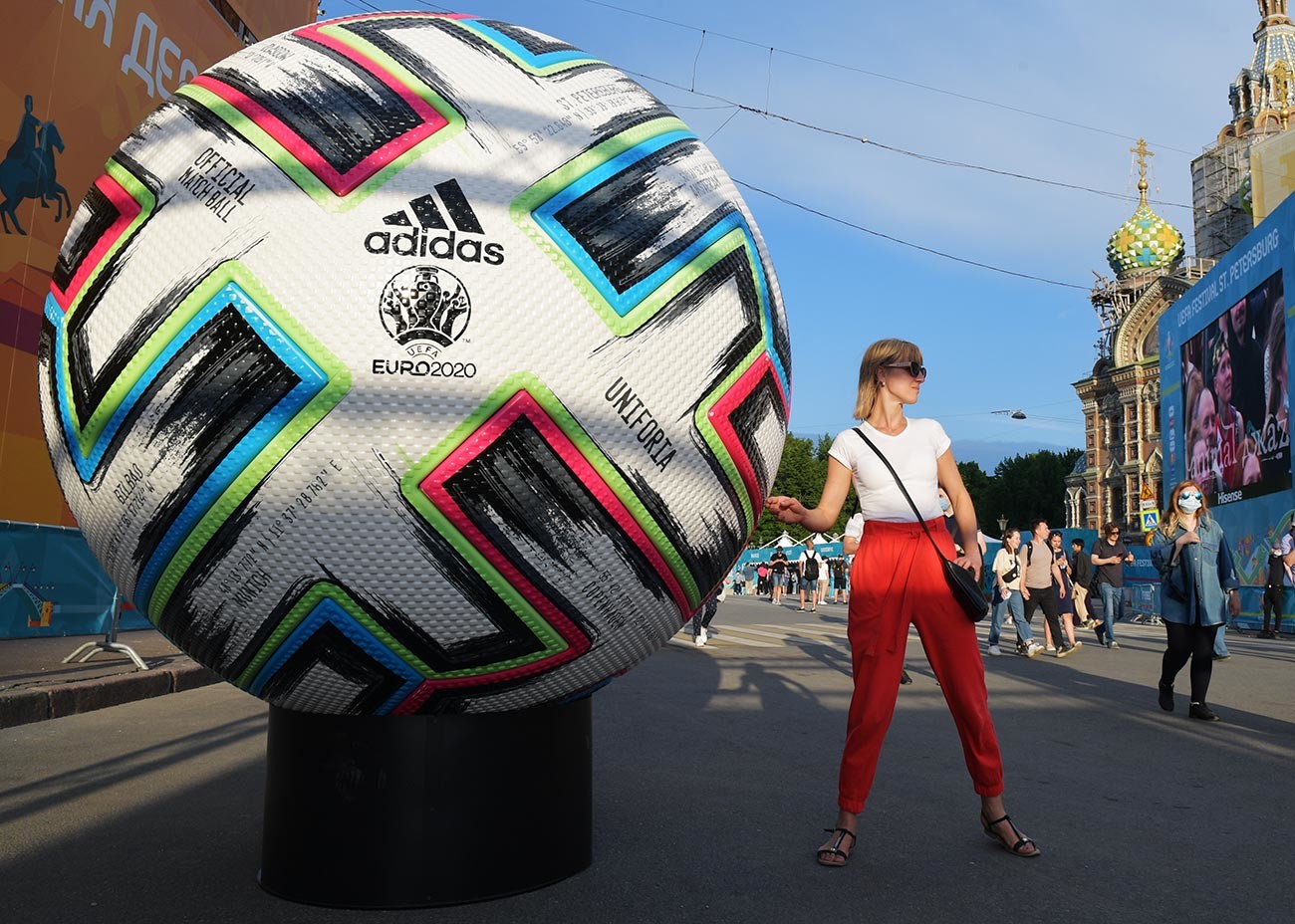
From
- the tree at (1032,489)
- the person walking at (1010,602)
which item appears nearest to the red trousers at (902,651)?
the person walking at (1010,602)

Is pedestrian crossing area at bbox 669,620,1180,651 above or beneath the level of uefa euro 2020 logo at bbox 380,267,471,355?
beneath

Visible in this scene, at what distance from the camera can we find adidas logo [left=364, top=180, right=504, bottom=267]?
7.73 ft

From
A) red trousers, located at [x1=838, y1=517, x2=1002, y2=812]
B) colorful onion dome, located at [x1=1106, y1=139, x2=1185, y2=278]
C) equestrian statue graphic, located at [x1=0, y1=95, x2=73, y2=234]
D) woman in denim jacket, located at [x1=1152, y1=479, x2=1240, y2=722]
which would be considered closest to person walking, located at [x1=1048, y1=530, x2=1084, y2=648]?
woman in denim jacket, located at [x1=1152, y1=479, x2=1240, y2=722]

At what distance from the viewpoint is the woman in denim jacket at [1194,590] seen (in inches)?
274

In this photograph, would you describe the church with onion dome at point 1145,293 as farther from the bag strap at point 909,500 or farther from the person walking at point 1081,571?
the bag strap at point 909,500

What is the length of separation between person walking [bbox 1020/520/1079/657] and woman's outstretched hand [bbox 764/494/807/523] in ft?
30.5

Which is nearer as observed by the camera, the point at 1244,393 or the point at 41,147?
the point at 41,147

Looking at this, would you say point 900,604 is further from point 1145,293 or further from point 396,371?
point 1145,293

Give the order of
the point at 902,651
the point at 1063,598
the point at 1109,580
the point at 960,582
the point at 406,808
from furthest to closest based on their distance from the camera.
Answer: the point at 1109,580
the point at 1063,598
the point at 902,651
the point at 960,582
the point at 406,808

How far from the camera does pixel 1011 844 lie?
3520mm

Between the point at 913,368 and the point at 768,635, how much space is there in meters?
12.1

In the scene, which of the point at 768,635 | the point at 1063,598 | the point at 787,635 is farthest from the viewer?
the point at 787,635

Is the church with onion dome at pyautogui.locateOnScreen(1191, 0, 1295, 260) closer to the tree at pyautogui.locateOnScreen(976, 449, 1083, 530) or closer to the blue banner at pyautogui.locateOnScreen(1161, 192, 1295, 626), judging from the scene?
the tree at pyautogui.locateOnScreen(976, 449, 1083, 530)

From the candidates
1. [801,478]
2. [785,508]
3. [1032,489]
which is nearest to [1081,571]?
[785,508]
